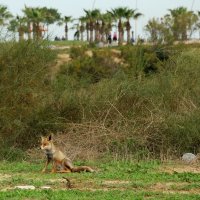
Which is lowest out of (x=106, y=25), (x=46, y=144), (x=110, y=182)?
(x=110, y=182)

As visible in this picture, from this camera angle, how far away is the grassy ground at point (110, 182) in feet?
38.5

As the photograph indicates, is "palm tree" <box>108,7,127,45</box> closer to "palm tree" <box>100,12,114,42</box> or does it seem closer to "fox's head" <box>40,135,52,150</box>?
"palm tree" <box>100,12,114,42</box>

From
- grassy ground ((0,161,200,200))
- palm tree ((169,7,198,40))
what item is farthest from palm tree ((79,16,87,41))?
grassy ground ((0,161,200,200))

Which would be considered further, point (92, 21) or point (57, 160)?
point (92, 21)

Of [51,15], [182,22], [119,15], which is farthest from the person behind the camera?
[51,15]

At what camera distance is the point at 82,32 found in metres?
99.0

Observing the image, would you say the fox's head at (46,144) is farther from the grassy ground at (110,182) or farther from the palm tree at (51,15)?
the palm tree at (51,15)

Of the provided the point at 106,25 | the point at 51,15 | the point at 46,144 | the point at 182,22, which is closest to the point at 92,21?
the point at 106,25

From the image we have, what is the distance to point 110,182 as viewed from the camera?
13.6 meters

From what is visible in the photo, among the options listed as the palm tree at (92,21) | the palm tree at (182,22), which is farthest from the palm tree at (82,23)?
the palm tree at (182,22)

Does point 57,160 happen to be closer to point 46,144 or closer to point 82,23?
point 46,144

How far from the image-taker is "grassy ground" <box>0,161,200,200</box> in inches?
463

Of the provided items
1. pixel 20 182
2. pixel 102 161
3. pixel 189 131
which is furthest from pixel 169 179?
pixel 189 131

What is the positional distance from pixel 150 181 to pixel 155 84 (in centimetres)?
950
